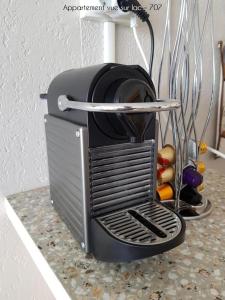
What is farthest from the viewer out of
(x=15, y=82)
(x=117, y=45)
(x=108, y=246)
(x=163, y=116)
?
(x=163, y=116)

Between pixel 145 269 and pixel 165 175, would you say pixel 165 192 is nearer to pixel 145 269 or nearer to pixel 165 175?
pixel 165 175

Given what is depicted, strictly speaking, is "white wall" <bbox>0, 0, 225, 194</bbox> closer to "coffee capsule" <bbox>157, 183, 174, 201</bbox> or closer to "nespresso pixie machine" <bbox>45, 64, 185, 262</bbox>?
"nespresso pixie machine" <bbox>45, 64, 185, 262</bbox>

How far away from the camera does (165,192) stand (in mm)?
546

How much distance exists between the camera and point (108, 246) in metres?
0.34

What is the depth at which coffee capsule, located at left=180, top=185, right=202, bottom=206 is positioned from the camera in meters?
0.56

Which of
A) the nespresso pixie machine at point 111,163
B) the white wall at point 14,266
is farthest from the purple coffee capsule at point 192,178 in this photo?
the white wall at point 14,266

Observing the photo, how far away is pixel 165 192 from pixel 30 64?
1.43 ft

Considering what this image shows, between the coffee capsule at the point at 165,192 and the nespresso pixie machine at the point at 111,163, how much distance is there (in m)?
0.10

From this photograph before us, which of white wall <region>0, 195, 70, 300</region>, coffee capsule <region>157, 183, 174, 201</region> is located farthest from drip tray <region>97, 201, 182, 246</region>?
white wall <region>0, 195, 70, 300</region>

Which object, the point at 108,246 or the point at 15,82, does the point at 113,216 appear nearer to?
the point at 108,246

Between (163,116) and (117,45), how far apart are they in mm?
272

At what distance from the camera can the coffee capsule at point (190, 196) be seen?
0.56m

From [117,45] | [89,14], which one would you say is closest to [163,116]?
[117,45]

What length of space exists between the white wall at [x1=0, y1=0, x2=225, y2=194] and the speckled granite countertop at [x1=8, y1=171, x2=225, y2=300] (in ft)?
0.52
